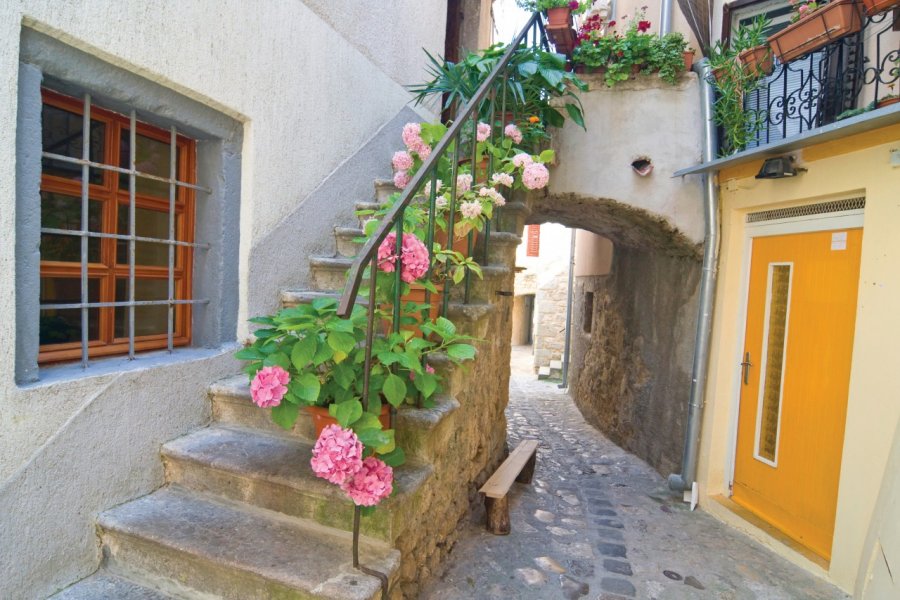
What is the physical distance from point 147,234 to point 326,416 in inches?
50.0

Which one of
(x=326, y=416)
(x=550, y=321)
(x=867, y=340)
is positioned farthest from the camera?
(x=550, y=321)

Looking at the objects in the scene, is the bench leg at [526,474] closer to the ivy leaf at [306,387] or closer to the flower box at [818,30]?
the ivy leaf at [306,387]

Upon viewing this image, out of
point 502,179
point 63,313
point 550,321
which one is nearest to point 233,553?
point 63,313

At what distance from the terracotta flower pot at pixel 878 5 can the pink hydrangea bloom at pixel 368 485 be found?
3225 millimetres

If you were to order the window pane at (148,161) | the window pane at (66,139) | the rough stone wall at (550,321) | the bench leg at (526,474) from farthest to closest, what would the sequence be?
1. the rough stone wall at (550,321)
2. the bench leg at (526,474)
3. the window pane at (148,161)
4. the window pane at (66,139)

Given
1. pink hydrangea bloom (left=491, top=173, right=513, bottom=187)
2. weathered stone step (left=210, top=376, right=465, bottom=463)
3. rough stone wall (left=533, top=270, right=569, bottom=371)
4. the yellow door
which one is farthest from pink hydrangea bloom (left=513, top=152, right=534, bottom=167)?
rough stone wall (left=533, top=270, right=569, bottom=371)

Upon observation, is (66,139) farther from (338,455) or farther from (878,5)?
(878,5)

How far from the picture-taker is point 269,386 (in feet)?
5.20

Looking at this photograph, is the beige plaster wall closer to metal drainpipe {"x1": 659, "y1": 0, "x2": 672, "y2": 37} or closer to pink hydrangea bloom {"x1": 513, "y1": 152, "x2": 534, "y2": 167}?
pink hydrangea bloom {"x1": 513, "y1": 152, "x2": 534, "y2": 167}

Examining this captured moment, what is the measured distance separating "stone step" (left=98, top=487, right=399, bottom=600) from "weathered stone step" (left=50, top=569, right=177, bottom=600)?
0.03m

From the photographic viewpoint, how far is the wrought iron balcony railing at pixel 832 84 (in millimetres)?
2908

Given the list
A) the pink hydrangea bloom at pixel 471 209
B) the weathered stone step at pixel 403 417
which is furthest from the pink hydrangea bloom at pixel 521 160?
the weathered stone step at pixel 403 417

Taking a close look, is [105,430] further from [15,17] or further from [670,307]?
[670,307]

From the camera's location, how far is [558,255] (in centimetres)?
1311
